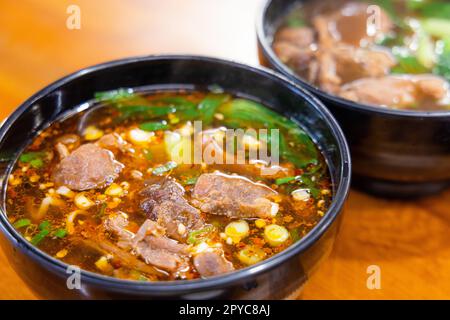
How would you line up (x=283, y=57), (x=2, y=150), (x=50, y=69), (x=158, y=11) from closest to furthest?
(x=2, y=150), (x=283, y=57), (x=50, y=69), (x=158, y=11)

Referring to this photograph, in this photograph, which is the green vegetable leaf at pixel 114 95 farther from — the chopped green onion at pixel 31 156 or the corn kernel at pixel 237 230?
the corn kernel at pixel 237 230

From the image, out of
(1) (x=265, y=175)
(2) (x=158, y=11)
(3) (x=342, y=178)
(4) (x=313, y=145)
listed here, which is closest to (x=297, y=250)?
(3) (x=342, y=178)

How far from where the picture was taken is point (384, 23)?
10.0 feet

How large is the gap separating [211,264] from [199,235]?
0.15 metres

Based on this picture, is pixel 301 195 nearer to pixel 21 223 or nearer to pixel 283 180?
pixel 283 180

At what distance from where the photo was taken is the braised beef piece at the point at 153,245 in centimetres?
168

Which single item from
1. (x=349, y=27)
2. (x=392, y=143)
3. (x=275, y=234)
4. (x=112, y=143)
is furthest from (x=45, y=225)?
(x=349, y=27)

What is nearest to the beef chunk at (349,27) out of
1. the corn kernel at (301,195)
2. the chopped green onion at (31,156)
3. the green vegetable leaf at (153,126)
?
the green vegetable leaf at (153,126)

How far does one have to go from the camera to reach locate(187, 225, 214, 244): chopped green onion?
5.82 feet

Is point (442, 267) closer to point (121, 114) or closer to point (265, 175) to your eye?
point (265, 175)

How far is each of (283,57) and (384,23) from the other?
2.22 feet

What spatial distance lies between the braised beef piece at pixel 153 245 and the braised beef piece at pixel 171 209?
0.13 ft

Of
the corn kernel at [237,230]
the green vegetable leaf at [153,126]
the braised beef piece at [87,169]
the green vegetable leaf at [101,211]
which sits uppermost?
the green vegetable leaf at [153,126]

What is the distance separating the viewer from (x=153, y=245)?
5.64ft
